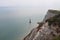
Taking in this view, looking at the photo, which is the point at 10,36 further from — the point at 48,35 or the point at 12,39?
the point at 48,35

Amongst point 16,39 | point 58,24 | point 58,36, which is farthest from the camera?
point 16,39

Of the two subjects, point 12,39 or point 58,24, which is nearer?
point 58,24

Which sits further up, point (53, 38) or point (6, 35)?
point (53, 38)

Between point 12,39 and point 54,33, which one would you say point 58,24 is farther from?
point 12,39

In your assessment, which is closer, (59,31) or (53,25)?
(59,31)

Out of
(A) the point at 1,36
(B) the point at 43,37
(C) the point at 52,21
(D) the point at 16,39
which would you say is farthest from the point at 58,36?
(A) the point at 1,36

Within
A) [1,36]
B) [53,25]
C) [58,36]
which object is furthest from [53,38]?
[1,36]

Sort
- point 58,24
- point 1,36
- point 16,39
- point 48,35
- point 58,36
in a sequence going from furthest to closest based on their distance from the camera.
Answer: point 1,36, point 16,39, point 58,24, point 48,35, point 58,36

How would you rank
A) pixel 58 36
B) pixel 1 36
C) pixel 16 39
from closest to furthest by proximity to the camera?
pixel 58 36 < pixel 16 39 < pixel 1 36

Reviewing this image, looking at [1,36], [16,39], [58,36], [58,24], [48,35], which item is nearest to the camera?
[58,36]
